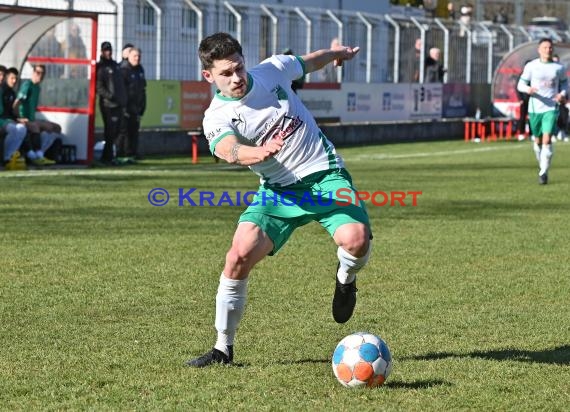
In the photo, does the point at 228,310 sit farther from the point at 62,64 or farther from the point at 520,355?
the point at 62,64

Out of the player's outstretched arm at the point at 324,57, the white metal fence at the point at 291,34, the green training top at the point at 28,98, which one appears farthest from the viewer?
the white metal fence at the point at 291,34

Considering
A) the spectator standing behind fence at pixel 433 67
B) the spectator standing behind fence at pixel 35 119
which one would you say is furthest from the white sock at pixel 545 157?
the spectator standing behind fence at pixel 433 67

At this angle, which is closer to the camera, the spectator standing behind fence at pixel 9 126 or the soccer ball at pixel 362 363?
the soccer ball at pixel 362 363

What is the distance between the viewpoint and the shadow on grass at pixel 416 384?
6.79 m

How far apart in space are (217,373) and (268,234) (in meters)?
0.85

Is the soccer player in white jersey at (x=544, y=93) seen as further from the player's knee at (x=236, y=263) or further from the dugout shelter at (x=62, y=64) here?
the player's knee at (x=236, y=263)

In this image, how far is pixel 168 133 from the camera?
26.4m

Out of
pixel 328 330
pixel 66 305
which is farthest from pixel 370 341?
pixel 66 305

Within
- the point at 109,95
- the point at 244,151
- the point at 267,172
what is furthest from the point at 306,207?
the point at 109,95

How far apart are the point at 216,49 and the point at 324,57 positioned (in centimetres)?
134

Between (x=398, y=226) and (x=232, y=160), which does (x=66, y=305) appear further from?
(x=398, y=226)

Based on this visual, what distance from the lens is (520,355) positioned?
7.61 meters

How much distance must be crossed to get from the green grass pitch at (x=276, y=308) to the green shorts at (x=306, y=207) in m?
0.76

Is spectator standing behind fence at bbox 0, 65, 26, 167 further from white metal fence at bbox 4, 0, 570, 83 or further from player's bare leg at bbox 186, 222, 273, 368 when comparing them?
player's bare leg at bbox 186, 222, 273, 368
